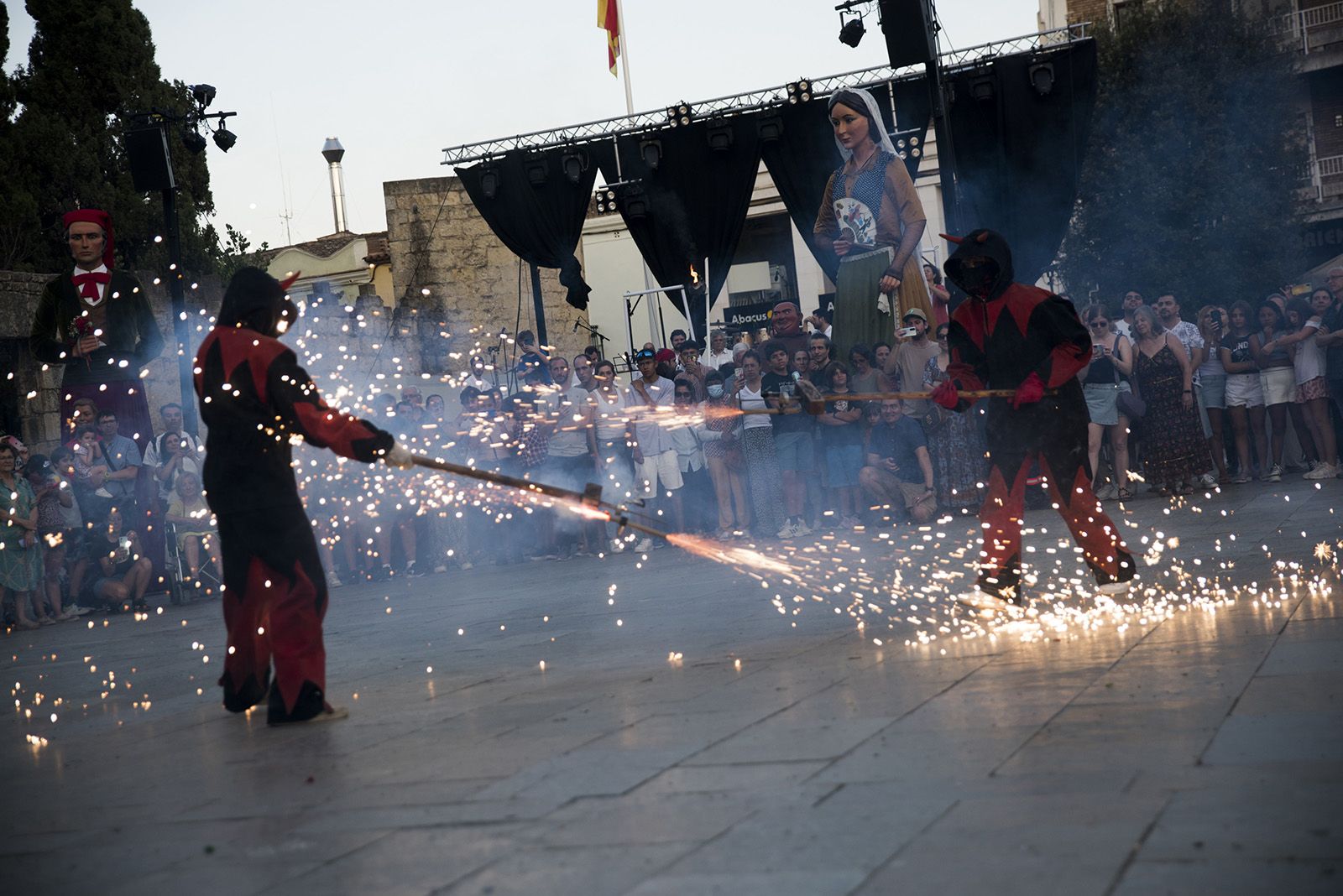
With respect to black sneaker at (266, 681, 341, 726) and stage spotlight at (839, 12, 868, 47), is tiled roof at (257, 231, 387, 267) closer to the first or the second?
stage spotlight at (839, 12, 868, 47)

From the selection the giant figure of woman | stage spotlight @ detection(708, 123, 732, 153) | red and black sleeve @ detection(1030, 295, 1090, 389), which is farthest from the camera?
stage spotlight @ detection(708, 123, 732, 153)

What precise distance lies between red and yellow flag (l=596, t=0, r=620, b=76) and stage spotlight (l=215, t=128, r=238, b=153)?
9745mm

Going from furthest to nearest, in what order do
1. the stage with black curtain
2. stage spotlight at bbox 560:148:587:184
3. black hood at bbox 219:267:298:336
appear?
stage spotlight at bbox 560:148:587:184, the stage with black curtain, black hood at bbox 219:267:298:336

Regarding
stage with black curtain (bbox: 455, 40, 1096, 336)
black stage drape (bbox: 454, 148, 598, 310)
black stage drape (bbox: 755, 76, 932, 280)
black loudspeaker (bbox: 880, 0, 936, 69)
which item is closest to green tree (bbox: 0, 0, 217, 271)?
black stage drape (bbox: 454, 148, 598, 310)

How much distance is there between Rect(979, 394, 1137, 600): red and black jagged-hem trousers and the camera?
741 cm

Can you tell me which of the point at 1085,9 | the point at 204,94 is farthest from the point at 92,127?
the point at 1085,9

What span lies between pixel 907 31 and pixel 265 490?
9.74 meters

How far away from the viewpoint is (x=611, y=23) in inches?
999

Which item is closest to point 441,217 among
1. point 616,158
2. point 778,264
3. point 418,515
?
point 778,264

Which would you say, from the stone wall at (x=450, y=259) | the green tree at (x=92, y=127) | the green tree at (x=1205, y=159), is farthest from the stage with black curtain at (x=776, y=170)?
the green tree at (x=92, y=127)

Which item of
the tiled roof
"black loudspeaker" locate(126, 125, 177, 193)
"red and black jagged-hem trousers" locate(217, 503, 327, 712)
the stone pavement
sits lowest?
the stone pavement

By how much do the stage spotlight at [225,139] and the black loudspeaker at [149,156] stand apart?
1.36 m

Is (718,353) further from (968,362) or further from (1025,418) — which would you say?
(1025,418)

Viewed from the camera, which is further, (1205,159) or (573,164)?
(1205,159)
